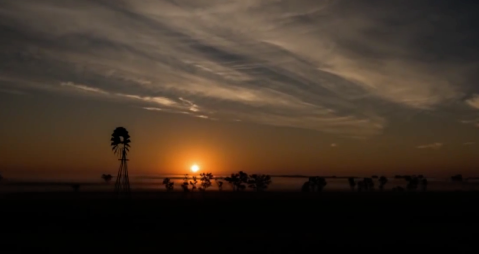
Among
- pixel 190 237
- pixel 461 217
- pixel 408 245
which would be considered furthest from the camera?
pixel 461 217

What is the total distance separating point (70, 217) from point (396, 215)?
148 feet

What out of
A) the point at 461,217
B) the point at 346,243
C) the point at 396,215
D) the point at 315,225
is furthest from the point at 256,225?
the point at 461,217

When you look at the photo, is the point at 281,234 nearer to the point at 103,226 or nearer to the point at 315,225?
the point at 315,225

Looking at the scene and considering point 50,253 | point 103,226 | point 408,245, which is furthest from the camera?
point 103,226

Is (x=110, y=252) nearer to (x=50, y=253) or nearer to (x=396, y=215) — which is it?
(x=50, y=253)

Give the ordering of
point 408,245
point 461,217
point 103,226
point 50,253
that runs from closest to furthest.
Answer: point 50,253 → point 408,245 → point 103,226 → point 461,217

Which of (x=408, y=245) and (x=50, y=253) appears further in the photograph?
(x=408, y=245)

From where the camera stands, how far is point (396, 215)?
6256cm

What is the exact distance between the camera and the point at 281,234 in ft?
136

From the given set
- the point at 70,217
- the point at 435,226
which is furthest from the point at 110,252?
the point at 435,226

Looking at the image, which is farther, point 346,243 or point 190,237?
point 190,237

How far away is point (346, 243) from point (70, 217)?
122 ft

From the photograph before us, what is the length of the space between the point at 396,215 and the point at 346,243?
29932mm

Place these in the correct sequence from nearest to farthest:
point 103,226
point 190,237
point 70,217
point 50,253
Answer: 1. point 50,253
2. point 190,237
3. point 103,226
4. point 70,217
